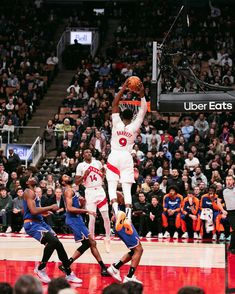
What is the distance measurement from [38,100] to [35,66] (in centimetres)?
151

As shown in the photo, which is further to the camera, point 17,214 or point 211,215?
point 17,214

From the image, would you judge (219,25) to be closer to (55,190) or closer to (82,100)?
(82,100)

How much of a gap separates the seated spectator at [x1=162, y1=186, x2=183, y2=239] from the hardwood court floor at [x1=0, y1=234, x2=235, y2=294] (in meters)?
0.93

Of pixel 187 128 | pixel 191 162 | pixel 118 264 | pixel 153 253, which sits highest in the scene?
pixel 187 128

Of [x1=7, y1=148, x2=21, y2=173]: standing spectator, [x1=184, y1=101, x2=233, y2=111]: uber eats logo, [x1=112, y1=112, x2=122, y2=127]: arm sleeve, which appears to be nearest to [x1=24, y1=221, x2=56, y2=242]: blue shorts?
[x1=112, y1=112, x2=122, y2=127]: arm sleeve

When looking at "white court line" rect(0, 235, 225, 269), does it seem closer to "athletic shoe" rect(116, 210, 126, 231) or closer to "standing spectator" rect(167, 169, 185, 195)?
"standing spectator" rect(167, 169, 185, 195)

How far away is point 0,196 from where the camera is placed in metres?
21.1

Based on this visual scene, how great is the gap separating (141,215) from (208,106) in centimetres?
881

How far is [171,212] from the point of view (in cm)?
1980

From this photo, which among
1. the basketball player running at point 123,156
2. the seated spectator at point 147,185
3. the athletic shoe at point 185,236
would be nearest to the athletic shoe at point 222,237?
the athletic shoe at point 185,236

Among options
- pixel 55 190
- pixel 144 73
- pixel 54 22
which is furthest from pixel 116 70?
pixel 55 190

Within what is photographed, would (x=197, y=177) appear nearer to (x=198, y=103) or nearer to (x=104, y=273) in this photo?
(x=104, y=273)

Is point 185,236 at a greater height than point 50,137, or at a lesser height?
lesser

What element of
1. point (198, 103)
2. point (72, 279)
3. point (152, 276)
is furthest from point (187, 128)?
point (198, 103)
